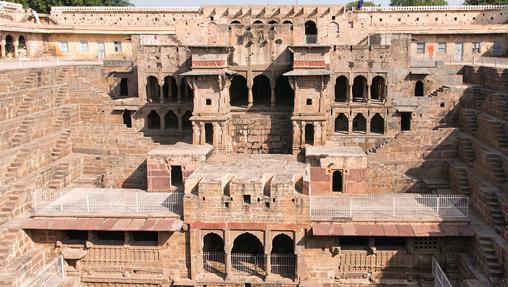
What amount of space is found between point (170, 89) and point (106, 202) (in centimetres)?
1303

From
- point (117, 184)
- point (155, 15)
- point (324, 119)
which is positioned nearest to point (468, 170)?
point (324, 119)

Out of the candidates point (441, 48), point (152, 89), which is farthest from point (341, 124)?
point (441, 48)

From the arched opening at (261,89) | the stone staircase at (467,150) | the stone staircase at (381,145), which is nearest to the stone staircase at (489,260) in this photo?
the stone staircase at (467,150)

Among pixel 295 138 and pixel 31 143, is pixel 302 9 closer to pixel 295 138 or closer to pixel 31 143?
pixel 295 138

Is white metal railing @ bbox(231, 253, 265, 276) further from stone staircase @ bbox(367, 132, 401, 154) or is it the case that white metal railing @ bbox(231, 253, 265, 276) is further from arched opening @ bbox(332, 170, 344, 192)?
stone staircase @ bbox(367, 132, 401, 154)

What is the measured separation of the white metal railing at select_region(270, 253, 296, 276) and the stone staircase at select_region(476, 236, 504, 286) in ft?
25.7

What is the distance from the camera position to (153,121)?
38.3m

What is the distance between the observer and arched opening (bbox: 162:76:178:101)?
36.0m

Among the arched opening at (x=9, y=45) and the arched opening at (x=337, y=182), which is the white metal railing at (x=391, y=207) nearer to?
the arched opening at (x=337, y=182)

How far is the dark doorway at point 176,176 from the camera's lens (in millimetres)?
28169

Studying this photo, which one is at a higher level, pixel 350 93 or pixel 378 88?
pixel 378 88

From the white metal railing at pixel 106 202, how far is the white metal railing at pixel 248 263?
350 cm

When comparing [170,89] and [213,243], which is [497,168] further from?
[170,89]

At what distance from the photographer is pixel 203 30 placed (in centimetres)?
4003
